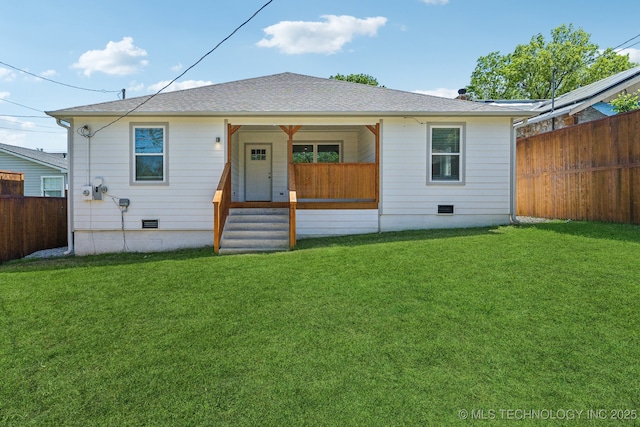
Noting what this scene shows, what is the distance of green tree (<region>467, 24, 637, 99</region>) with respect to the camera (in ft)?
103

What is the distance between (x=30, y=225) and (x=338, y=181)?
25.5 ft

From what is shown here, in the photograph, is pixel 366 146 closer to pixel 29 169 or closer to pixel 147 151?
pixel 147 151

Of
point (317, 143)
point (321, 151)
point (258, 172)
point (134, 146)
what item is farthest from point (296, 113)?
point (134, 146)

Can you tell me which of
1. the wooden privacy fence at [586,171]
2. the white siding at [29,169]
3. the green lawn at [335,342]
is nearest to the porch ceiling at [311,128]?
the wooden privacy fence at [586,171]

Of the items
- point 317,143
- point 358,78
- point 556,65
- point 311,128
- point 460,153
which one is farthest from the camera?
point 358,78

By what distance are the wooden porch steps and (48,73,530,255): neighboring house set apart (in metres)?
0.05

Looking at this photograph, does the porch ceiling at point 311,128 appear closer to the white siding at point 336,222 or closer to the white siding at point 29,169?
the white siding at point 336,222

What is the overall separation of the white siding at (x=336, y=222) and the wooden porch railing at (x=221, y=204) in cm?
176

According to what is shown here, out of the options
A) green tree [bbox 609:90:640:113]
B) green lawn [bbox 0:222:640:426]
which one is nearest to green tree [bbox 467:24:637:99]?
green tree [bbox 609:90:640:113]

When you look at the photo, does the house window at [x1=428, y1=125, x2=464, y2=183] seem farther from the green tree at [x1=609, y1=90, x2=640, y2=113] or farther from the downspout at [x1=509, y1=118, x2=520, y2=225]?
the green tree at [x1=609, y1=90, x2=640, y2=113]

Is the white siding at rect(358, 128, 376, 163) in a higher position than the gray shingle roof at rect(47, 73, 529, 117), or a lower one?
lower

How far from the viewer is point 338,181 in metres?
9.91

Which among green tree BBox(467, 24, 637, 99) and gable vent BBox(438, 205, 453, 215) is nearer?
gable vent BBox(438, 205, 453, 215)

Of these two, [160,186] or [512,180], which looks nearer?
[160,186]
